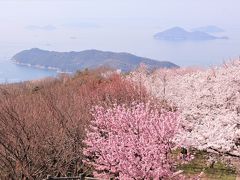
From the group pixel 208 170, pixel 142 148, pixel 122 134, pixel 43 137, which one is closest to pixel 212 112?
pixel 122 134

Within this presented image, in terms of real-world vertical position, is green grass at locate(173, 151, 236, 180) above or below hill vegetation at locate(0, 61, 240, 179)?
below

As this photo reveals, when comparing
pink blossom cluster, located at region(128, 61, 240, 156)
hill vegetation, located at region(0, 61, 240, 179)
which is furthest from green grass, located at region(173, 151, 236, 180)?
pink blossom cluster, located at region(128, 61, 240, 156)

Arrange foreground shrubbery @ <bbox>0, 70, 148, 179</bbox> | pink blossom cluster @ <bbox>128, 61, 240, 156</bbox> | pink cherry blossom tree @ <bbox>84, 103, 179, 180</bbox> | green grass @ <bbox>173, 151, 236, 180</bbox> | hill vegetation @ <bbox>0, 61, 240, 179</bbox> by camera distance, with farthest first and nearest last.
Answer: green grass @ <bbox>173, 151, 236, 180</bbox>
foreground shrubbery @ <bbox>0, 70, 148, 179</bbox>
hill vegetation @ <bbox>0, 61, 240, 179</bbox>
pink blossom cluster @ <bbox>128, 61, 240, 156</bbox>
pink cherry blossom tree @ <bbox>84, 103, 179, 180</bbox>

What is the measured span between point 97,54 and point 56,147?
165m

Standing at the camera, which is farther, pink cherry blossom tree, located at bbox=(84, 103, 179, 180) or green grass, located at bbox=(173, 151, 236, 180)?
green grass, located at bbox=(173, 151, 236, 180)

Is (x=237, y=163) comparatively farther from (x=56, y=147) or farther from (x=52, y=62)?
(x=52, y=62)

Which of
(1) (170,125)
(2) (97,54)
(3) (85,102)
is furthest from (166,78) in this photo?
(2) (97,54)

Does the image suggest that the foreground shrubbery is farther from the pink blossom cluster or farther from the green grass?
the green grass

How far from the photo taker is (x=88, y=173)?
22391mm

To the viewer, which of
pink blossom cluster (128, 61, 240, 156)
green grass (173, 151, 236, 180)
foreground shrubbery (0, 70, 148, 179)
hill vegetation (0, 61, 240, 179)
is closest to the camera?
pink blossom cluster (128, 61, 240, 156)

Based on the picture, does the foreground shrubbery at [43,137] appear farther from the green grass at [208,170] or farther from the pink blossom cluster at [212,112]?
the green grass at [208,170]

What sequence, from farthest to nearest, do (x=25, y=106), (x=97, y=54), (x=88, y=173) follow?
(x=97, y=54), (x=25, y=106), (x=88, y=173)

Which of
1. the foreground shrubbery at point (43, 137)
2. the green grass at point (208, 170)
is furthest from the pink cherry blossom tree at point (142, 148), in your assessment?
the green grass at point (208, 170)

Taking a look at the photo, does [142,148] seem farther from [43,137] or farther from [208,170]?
[208,170]
